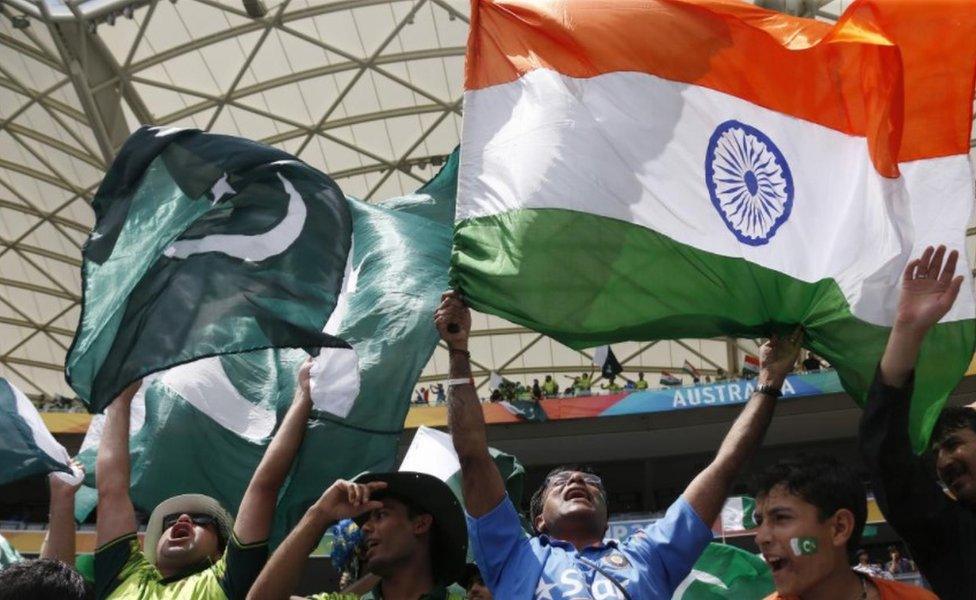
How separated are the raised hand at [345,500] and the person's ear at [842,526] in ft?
5.33

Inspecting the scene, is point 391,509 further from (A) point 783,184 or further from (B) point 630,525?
(B) point 630,525

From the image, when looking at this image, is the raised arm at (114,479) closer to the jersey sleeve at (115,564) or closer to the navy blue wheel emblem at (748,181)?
the jersey sleeve at (115,564)

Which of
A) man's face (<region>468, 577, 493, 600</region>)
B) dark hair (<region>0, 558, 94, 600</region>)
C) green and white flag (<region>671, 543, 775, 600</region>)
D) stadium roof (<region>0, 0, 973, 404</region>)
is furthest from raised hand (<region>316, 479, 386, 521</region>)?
stadium roof (<region>0, 0, 973, 404</region>)

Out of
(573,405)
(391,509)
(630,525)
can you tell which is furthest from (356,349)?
(573,405)

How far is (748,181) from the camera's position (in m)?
4.99

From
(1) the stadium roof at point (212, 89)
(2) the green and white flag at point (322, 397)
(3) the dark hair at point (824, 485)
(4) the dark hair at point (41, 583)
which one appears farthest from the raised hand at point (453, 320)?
(1) the stadium roof at point (212, 89)

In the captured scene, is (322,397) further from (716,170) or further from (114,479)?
(716,170)

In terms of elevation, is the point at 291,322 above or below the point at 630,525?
above

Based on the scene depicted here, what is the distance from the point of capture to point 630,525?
2605 centimetres

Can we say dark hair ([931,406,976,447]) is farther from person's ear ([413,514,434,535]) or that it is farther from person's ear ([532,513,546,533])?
person's ear ([413,514,434,535])

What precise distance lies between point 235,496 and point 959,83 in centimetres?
386

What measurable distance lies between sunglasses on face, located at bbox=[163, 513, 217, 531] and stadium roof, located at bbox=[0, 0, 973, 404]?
55.2ft

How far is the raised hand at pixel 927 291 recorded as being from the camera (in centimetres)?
389

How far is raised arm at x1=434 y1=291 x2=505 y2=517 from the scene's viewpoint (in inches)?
168
